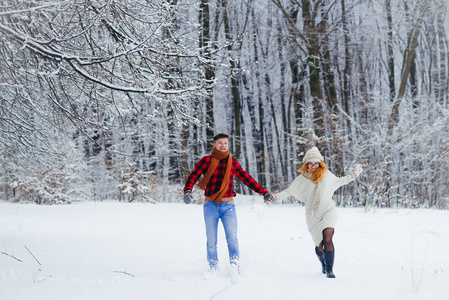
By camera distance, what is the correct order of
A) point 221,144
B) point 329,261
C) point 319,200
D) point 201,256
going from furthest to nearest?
1. point 201,256
2. point 221,144
3. point 319,200
4. point 329,261

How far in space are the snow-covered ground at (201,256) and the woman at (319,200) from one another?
341mm

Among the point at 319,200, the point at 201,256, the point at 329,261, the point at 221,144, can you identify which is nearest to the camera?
the point at 329,261

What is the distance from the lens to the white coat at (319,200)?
16.8 feet

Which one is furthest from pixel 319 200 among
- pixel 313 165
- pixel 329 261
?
pixel 329 261

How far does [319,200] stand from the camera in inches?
203

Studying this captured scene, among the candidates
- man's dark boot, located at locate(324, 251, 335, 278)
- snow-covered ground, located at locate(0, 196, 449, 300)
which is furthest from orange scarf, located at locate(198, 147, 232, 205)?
man's dark boot, located at locate(324, 251, 335, 278)

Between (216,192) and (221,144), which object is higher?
(221,144)

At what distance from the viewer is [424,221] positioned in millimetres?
9547

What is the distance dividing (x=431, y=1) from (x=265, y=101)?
32.8 ft

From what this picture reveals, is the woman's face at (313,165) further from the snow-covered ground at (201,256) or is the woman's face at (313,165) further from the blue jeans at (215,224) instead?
the snow-covered ground at (201,256)

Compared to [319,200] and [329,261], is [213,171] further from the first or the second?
[329,261]

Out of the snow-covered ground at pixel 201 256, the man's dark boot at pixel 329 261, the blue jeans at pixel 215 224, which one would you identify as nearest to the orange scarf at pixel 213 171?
the blue jeans at pixel 215 224

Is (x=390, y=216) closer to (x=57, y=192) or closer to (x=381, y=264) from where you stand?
(x=381, y=264)

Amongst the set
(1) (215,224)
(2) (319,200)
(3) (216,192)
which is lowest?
(1) (215,224)
